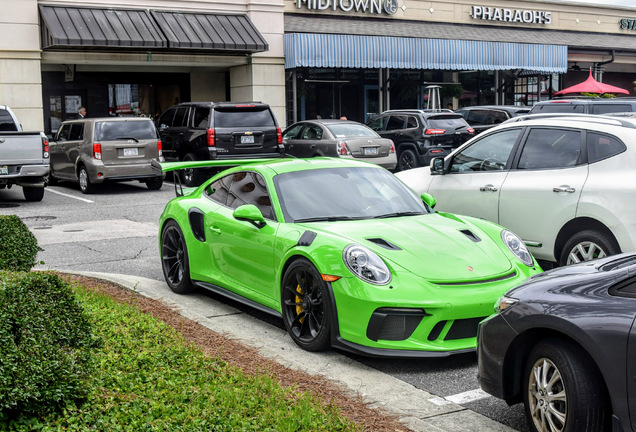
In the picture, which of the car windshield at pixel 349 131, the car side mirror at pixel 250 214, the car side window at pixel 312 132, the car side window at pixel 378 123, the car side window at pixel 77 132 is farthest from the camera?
the car side window at pixel 378 123

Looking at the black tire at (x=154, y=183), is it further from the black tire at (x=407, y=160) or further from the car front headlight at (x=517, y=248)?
the car front headlight at (x=517, y=248)

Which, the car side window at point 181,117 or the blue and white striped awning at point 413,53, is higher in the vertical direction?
the blue and white striped awning at point 413,53

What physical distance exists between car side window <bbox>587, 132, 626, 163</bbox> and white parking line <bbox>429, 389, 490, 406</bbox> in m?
3.36

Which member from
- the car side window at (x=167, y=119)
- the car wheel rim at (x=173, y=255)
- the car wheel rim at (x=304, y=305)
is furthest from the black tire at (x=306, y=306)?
the car side window at (x=167, y=119)

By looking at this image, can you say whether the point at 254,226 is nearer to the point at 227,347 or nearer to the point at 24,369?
the point at 227,347

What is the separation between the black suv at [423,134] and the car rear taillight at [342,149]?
258cm

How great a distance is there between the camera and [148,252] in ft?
35.1

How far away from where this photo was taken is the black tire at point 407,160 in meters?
21.4

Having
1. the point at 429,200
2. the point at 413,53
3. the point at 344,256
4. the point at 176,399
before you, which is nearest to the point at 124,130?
the point at 429,200

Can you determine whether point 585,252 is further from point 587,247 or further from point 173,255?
point 173,255

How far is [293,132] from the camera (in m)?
21.6

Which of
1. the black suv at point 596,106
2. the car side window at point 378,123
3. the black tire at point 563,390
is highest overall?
the black suv at point 596,106

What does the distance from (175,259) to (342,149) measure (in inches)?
450

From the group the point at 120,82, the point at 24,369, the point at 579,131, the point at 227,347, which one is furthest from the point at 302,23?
the point at 24,369
